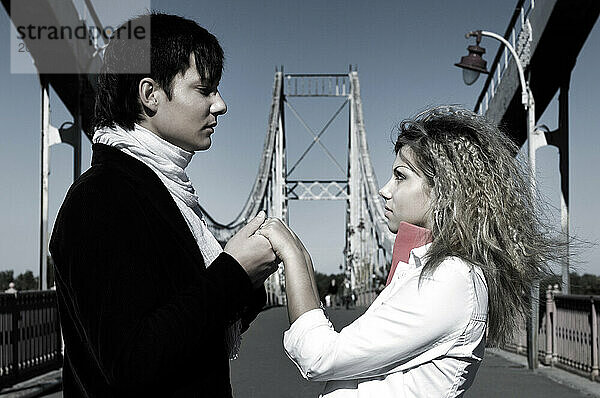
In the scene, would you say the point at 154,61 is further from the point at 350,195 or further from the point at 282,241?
the point at 350,195

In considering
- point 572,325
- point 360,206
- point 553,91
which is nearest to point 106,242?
point 572,325

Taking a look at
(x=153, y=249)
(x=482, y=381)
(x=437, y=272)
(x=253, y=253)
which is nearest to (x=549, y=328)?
(x=482, y=381)

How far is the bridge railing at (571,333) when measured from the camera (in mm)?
8570

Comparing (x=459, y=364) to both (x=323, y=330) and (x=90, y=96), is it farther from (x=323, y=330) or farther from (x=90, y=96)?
(x=90, y=96)

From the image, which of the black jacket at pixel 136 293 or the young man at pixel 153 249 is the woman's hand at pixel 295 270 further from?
the black jacket at pixel 136 293

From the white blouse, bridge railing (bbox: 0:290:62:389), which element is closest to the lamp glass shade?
bridge railing (bbox: 0:290:62:389)

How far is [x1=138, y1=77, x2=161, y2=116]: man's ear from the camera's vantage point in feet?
5.26

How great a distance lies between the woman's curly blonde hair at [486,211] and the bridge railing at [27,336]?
20.3 feet

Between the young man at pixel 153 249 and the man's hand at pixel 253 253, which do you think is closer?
the young man at pixel 153 249

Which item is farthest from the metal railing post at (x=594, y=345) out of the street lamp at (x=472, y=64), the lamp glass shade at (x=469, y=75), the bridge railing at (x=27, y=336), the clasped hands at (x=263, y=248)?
the clasped hands at (x=263, y=248)

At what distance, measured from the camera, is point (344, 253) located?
52656 millimetres

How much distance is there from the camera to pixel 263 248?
61.6 inches

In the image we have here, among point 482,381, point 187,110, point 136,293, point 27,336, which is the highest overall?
point 187,110

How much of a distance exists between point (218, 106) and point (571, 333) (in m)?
8.59
